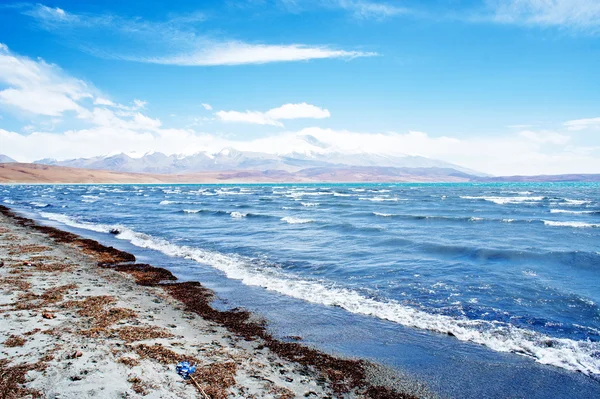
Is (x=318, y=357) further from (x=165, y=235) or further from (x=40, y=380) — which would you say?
(x=165, y=235)

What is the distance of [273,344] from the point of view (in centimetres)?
700

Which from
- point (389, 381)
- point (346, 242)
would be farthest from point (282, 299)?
point (346, 242)

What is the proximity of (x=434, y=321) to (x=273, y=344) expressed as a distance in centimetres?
417

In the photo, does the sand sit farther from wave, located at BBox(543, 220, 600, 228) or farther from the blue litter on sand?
wave, located at BBox(543, 220, 600, 228)

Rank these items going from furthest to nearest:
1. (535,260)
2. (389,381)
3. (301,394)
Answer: (535,260)
(389,381)
(301,394)

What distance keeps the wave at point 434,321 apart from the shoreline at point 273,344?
2219 mm

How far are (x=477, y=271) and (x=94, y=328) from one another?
13083mm

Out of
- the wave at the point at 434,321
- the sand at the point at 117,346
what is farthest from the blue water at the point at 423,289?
the sand at the point at 117,346

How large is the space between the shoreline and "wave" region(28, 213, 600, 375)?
7.28ft

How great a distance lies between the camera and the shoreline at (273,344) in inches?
218

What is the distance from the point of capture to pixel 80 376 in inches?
202

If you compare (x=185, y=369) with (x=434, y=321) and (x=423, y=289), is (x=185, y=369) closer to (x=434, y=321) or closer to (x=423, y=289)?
(x=434, y=321)

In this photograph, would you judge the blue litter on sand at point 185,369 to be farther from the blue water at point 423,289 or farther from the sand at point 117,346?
the blue water at point 423,289

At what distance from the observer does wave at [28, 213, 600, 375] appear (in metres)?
6.86
